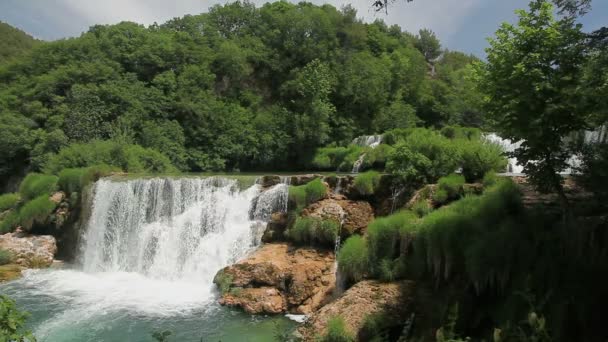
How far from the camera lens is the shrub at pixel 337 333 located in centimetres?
845

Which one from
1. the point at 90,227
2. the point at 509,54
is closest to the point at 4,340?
the point at 509,54

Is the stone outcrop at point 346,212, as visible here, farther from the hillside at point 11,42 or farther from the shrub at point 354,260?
the hillside at point 11,42

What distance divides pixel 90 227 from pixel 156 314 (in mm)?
7777

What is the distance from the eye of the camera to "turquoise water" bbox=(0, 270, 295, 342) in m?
10.1

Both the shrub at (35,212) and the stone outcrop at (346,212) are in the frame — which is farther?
the shrub at (35,212)

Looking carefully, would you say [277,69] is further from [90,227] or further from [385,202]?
[385,202]

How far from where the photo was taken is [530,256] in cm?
736

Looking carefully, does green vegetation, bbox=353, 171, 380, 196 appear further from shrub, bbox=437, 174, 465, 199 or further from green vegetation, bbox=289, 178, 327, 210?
shrub, bbox=437, 174, 465, 199

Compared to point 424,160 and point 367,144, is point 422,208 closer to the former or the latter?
point 424,160

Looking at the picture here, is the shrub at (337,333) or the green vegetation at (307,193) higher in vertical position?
the green vegetation at (307,193)

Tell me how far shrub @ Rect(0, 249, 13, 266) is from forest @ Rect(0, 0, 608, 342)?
72.4 inches

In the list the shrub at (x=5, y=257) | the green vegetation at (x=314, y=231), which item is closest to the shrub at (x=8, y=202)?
the shrub at (x=5, y=257)

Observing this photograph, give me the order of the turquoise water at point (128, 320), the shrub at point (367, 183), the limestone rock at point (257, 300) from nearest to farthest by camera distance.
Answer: the turquoise water at point (128, 320) → the limestone rock at point (257, 300) → the shrub at point (367, 183)

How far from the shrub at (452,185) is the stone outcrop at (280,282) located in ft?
11.8
